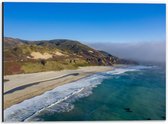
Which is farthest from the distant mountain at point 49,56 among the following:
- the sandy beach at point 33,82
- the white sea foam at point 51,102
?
the white sea foam at point 51,102

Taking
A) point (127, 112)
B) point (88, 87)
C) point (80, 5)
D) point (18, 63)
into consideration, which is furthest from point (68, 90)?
point (80, 5)

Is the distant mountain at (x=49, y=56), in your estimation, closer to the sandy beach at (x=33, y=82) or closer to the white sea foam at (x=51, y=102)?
the sandy beach at (x=33, y=82)

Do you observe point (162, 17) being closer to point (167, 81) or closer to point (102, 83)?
point (167, 81)

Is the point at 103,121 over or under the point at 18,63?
under

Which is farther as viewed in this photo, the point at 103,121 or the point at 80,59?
the point at 80,59

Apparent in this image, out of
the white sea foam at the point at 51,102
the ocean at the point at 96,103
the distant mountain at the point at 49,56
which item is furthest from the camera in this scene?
the distant mountain at the point at 49,56

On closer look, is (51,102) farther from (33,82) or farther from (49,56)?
(49,56)
